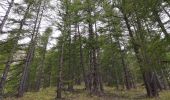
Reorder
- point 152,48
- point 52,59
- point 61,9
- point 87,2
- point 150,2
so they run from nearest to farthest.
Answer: point 150,2 → point 152,48 → point 61,9 → point 87,2 → point 52,59

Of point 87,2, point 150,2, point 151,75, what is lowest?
point 151,75

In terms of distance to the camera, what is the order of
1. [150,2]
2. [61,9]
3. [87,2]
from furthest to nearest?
[87,2] → [61,9] → [150,2]

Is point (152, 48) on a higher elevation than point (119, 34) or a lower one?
lower

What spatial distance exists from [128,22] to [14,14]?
10661 millimetres

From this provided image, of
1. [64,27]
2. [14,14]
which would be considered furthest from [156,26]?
[14,14]

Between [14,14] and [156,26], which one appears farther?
[14,14]

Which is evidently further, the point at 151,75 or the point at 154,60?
the point at 151,75

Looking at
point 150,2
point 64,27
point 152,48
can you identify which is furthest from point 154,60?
point 64,27

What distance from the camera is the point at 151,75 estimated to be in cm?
1881

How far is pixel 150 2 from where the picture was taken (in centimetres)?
1012

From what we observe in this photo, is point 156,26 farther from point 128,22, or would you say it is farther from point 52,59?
point 52,59

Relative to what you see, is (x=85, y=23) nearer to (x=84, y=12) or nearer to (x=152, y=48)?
(x=84, y=12)

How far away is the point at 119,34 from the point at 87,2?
16.8 ft

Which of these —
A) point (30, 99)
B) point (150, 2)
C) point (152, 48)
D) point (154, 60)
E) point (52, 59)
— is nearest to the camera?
point (150, 2)
